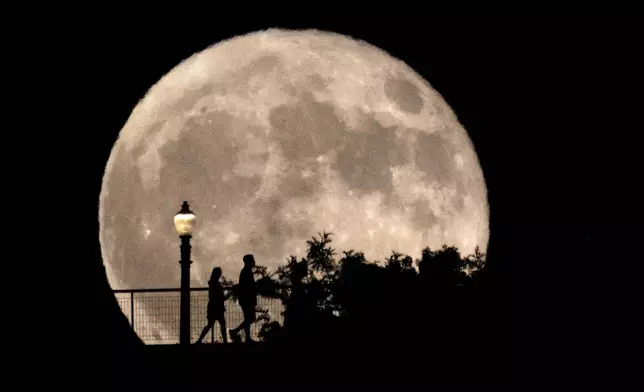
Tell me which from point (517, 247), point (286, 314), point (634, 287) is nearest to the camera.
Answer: point (286, 314)

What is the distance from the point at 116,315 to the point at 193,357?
414 centimetres

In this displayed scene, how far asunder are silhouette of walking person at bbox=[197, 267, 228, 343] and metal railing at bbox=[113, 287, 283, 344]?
1.06m

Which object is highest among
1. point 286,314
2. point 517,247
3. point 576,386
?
point 517,247

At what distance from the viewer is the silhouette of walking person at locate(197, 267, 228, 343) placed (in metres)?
23.4

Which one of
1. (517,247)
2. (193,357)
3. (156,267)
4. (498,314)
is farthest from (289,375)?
(156,267)

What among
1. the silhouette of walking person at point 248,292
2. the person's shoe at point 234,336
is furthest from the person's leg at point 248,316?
the person's shoe at point 234,336

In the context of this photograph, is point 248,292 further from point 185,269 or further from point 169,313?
point 169,313

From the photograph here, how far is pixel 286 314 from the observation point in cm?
2275

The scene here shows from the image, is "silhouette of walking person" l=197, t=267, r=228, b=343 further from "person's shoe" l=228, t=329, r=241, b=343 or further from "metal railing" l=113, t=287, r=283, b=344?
"metal railing" l=113, t=287, r=283, b=344

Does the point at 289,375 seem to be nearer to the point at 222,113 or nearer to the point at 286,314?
the point at 286,314

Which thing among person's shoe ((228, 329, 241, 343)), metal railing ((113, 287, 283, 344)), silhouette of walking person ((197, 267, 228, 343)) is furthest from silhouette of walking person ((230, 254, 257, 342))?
metal railing ((113, 287, 283, 344))

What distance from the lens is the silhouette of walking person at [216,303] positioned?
2344 centimetres

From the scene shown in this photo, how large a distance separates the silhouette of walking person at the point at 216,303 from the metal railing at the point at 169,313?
1056mm

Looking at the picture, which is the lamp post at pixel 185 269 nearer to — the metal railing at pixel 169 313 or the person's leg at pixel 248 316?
the person's leg at pixel 248 316
